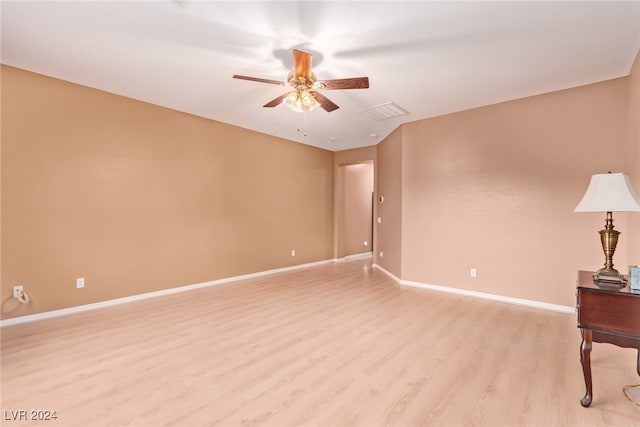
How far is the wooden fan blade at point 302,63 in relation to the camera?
2617 mm

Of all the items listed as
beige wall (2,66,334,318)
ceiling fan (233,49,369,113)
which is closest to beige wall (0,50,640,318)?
beige wall (2,66,334,318)

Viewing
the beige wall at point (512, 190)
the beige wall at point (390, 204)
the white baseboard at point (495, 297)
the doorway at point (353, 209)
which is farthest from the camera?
the doorway at point (353, 209)

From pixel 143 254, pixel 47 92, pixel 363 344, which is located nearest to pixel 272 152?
pixel 143 254

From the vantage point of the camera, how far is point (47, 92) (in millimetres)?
3359

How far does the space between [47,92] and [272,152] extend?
11.0 ft

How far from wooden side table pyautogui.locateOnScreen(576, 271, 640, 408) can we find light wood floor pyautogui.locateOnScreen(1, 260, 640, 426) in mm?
424

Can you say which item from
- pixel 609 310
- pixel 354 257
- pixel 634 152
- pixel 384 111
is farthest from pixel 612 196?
pixel 354 257

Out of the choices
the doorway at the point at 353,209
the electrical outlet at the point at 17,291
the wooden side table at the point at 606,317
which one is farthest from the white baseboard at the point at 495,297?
the electrical outlet at the point at 17,291

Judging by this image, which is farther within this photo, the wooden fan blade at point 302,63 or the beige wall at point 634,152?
the beige wall at point 634,152

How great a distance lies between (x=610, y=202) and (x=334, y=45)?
2414 mm

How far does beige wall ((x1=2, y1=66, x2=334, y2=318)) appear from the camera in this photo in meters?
3.24

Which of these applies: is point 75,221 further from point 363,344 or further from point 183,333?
point 363,344

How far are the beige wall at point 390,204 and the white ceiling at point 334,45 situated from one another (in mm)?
1507

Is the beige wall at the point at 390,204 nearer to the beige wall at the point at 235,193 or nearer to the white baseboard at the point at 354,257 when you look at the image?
the beige wall at the point at 235,193
